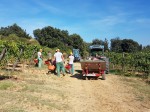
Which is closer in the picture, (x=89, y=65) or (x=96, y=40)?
(x=89, y=65)

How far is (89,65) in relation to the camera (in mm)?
17625

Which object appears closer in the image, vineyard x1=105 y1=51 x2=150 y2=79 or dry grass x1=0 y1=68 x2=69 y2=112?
dry grass x1=0 y1=68 x2=69 y2=112

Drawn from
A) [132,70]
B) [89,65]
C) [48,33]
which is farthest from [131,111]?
[48,33]

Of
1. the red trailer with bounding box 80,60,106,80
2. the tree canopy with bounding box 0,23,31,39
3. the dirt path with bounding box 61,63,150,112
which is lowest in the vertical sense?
the dirt path with bounding box 61,63,150,112

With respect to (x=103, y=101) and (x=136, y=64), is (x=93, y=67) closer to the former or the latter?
(x=136, y=64)

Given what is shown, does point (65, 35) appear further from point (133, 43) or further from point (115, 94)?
point (115, 94)

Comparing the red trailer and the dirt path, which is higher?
the red trailer

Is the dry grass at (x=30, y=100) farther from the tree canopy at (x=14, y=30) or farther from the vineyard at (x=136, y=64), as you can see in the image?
the tree canopy at (x=14, y=30)

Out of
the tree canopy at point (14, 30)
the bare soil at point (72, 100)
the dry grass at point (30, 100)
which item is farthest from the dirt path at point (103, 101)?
the tree canopy at point (14, 30)

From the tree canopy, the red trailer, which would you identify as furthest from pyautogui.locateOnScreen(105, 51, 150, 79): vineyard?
the tree canopy

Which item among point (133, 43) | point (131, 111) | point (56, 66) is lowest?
point (131, 111)

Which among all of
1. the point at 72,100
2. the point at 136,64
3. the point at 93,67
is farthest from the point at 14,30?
the point at 72,100

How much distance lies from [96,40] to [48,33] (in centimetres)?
2318

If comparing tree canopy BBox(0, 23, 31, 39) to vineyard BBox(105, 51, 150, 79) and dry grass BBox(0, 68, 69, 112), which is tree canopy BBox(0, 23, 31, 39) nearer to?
vineyard BBox(105, 51, 150, 79)
